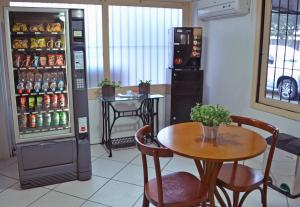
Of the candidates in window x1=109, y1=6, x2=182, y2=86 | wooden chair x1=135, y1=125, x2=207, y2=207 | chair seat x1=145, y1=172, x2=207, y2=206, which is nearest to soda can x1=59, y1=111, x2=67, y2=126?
window x1=109, y1=6, x2=182, y2=86

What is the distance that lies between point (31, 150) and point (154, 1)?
107 inches

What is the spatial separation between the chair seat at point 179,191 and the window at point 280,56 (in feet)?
5.16

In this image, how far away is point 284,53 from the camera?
3186 mm

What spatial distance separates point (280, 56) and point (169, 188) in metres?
2.11

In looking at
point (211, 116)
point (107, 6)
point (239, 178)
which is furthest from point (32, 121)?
point (239, 178)

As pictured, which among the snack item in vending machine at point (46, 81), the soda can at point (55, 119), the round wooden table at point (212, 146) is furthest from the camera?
the soda can at point (55, 119)

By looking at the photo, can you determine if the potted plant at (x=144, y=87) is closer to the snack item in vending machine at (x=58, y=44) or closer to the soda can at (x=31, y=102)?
the snack item in vending machine at (x=58, y=44)

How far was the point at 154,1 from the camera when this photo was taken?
4.27 metres

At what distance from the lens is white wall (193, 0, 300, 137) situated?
344 cm

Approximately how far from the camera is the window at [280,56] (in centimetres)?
305

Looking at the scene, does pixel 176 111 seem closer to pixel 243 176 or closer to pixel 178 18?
pixel 178 18

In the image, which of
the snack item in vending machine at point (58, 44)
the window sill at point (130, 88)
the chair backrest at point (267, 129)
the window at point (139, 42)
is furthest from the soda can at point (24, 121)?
the chair backrest at point (267, 129)

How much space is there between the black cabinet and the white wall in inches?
12.9

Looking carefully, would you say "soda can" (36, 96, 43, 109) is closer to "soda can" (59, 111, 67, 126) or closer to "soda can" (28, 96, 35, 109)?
"soda can" (28, 96, 35, 109)
